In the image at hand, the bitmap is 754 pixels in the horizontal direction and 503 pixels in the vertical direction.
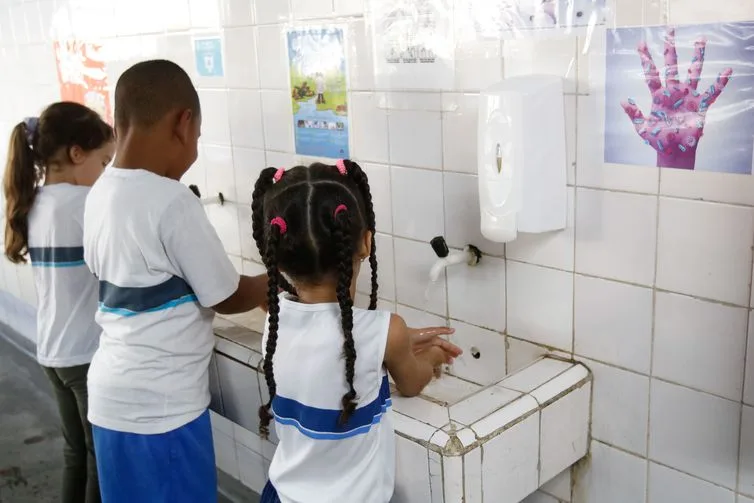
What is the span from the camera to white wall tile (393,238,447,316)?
1816mm

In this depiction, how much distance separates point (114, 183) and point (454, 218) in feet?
2.35

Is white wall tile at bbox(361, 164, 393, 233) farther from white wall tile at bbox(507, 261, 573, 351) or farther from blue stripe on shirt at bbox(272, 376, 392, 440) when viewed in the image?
blue stripe on shirt at bbox(272, 376, 392, 440)

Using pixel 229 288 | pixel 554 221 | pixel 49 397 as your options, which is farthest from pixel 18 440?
pixel 554 221

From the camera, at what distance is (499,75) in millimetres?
1537

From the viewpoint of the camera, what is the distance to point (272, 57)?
2.09 metres

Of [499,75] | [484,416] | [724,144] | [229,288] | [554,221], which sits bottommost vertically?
[484,416]

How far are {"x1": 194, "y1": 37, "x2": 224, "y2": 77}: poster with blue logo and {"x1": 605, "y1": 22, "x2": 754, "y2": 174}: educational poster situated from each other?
1.27m

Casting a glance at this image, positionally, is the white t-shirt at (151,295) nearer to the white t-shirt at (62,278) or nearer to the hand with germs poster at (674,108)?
the white t-shirt at (62,278)

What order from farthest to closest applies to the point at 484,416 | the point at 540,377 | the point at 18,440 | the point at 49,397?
1. the point at 49,397
2. the point at 18,440
3. the point at 540,377
4. the point at 484,416

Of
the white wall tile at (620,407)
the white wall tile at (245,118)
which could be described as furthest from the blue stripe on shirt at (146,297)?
the white wall tile at (620,407)

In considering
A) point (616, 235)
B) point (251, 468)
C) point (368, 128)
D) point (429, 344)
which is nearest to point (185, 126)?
point (368, 128)

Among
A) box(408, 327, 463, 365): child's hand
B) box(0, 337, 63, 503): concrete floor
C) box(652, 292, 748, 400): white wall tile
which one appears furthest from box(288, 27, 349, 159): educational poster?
box(0, 337, 63, 503): concrete floor

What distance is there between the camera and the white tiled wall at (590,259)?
130cm

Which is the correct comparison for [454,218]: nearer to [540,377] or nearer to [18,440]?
[540,377]
